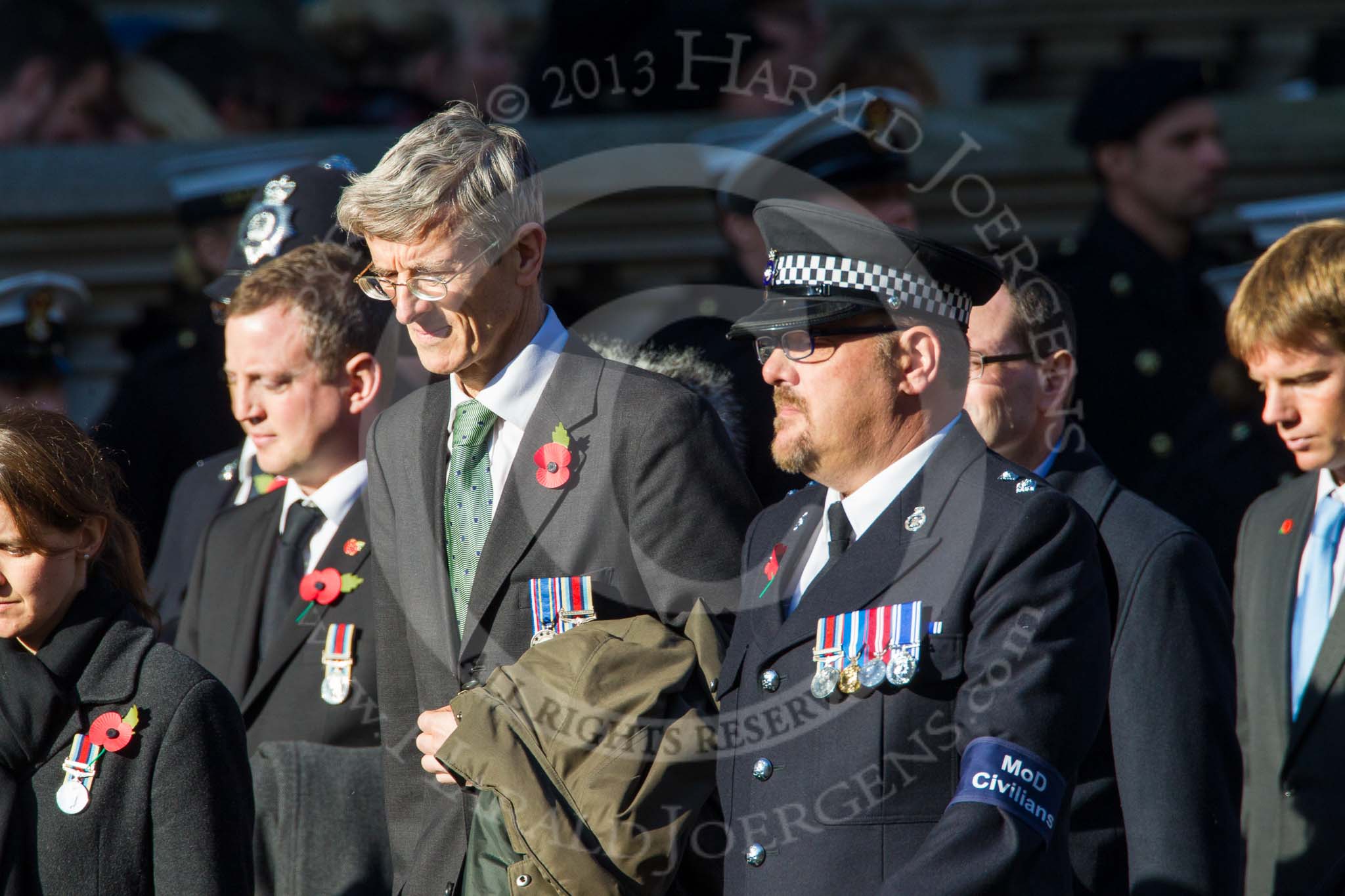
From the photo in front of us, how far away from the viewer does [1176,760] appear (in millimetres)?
3643

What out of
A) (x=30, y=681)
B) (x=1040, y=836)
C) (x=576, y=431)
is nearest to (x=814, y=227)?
(x=576, y=431)

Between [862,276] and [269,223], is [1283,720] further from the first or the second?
[269,223]

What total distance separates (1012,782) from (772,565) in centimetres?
73

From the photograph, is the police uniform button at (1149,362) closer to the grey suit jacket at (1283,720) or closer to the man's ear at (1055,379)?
the grey suit jacket at (1283,720)

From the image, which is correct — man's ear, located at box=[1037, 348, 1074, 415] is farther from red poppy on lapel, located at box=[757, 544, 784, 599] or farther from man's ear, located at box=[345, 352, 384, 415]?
man's ear, located at box=[345, 352, 384, 415]

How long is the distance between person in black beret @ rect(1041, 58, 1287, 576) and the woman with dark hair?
3.17 m

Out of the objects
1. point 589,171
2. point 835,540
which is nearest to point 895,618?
point 835,540

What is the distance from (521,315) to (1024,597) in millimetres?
1262

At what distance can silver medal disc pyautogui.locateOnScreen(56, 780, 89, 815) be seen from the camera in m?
3.41

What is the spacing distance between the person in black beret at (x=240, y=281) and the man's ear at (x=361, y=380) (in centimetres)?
55

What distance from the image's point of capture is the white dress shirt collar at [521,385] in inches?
Answer: 151

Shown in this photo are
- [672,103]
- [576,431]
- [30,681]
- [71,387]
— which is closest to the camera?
[30,681]

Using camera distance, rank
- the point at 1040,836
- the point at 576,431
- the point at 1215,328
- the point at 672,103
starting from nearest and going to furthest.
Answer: the point at 1040,836
the point at 576,431
the point at 1215,328
the point at 672,103

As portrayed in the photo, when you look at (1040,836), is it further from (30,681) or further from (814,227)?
(30,681)
